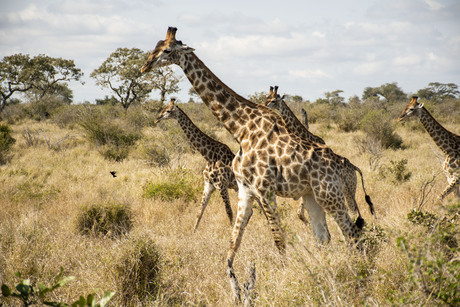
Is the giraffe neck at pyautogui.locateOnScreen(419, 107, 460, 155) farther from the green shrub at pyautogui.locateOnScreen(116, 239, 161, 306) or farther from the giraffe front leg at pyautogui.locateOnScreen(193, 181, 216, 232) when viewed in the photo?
the green shrub at pyautogui.locateOnScreen(116, 239, 161, 306)

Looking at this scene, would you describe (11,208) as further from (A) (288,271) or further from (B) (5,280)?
(A) (288,271)

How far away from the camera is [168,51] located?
4.27 metres

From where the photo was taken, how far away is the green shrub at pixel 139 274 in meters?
3.97

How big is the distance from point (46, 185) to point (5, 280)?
5326 millimetres

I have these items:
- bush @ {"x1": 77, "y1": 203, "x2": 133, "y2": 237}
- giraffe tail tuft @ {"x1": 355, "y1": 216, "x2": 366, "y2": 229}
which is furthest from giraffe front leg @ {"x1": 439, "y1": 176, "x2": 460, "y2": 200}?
bush @ {"x1": 77, "y1": 203, "x2": 133, "y2": 237}

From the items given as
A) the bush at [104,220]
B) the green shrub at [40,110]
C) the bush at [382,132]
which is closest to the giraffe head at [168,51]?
the bush at [104,220]

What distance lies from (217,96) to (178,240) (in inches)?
87.1

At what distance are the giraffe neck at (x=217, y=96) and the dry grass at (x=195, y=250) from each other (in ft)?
5.27

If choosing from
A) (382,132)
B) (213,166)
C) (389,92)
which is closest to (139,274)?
(213,166)

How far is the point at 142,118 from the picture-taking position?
20469 mm

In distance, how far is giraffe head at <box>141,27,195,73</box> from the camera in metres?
4.21

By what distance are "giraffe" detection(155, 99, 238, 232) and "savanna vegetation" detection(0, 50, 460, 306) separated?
18.2 inches

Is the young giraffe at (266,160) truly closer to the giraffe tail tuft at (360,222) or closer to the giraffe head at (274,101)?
the giraffe tail tuft at (360,222)

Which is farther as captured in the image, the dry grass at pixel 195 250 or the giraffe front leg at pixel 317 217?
the giraffe front leg at pixel 317 217
